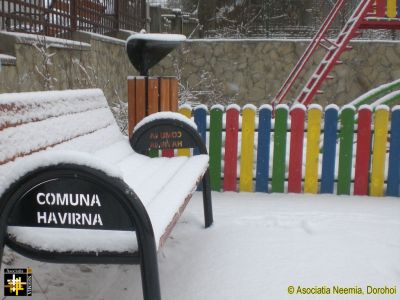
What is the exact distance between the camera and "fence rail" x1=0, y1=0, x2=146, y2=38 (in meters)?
5.40

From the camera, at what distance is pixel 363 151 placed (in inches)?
155

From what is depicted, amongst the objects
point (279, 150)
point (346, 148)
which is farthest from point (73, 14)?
point (346, 148)

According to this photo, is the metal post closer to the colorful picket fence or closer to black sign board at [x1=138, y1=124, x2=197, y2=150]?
the colorful picket fence

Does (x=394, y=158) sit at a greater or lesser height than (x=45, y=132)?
lesser

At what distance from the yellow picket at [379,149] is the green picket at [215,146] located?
50.2 inches

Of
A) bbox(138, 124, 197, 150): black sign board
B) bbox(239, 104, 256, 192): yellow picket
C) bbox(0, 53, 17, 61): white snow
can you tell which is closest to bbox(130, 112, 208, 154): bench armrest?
bbox(138, 124, 197, 150): black sign board

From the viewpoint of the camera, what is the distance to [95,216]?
1541mm

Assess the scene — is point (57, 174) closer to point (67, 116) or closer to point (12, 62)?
point (67, 116)

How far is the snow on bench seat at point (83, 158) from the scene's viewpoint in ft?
5.07

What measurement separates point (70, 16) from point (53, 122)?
5281 millimetres

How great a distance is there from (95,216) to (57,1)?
5.86m

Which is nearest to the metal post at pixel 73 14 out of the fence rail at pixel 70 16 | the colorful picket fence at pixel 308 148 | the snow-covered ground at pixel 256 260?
the fence rail at pixel 70 16

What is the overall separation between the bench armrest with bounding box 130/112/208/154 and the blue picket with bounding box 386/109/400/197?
1847mm

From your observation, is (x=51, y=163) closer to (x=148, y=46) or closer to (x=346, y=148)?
(x=148, y=46)
